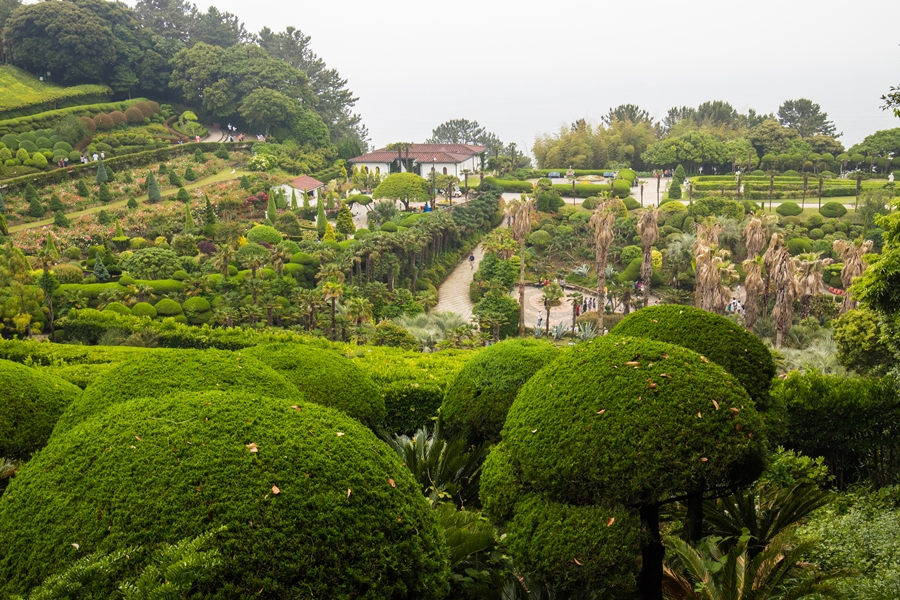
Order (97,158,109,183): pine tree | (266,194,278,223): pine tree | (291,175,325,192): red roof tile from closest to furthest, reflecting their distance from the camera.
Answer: (266,194,278,223): pine tree, (97,158,109,183): pine tree, (291,175,325,192): red roof tile

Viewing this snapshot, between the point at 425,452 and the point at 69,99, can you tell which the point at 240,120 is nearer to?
the point at 69,99

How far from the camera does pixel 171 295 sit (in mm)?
31391

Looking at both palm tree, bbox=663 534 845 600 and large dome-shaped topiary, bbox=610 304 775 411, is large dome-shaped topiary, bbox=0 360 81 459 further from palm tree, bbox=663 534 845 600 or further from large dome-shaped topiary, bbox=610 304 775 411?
large dome-shaped topiary, bbox=610 304 775 411

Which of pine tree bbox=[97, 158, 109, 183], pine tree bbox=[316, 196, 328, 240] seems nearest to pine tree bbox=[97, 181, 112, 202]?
pine tree bbox=[97, 158, 109, 183]

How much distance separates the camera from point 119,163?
172 feet

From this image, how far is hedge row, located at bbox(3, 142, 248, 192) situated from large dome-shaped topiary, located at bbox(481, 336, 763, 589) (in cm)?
4904

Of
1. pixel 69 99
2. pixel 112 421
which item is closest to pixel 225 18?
pixel 69 99

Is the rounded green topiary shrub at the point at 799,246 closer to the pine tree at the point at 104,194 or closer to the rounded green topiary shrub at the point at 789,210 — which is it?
the rounded green topiary shrub at the point at 789,210

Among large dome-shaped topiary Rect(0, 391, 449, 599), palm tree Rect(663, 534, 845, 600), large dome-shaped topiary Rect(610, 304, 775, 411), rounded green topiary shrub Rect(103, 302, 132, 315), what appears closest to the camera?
large dome-shaped topiary Rect(0, 391, 449, 599)

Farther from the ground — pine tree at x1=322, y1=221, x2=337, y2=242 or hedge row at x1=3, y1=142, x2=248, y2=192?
hedge row at x1=3, y1=142, x2=248, y2=192

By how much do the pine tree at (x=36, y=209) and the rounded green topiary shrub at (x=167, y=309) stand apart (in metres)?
18.5

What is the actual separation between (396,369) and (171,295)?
22.3 meters

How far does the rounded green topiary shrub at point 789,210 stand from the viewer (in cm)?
4875

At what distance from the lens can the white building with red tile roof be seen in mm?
65000
